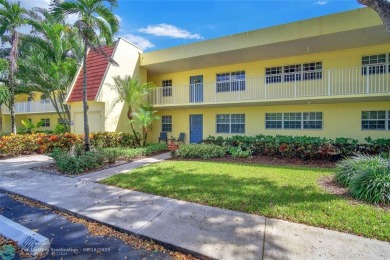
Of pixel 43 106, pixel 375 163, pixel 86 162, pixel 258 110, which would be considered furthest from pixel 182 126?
pixel 43 106

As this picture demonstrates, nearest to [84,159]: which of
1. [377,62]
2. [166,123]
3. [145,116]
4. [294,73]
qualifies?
[145,116]

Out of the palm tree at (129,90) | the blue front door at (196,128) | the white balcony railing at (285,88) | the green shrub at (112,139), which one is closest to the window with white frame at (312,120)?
the white balcony railing at (285,88)

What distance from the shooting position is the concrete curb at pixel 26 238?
327 centimetres

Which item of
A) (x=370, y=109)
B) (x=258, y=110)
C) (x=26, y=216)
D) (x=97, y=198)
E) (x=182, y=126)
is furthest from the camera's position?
(x=182, y=126)

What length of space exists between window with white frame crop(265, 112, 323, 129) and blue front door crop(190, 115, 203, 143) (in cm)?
455

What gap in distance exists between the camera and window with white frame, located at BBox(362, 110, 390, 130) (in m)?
10.9

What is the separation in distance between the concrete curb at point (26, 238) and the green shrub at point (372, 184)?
6434 millimetres

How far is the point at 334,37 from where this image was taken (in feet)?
33.6

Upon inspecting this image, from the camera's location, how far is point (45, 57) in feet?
48.9

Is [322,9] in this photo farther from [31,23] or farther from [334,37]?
[31,23]

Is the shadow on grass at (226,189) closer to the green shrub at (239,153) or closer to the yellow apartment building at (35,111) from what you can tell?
the green shrub at (239,153)

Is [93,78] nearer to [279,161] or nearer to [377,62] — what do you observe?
[279,161]

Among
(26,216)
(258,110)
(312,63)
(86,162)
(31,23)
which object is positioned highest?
(31,23)

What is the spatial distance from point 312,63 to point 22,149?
17.1 m
